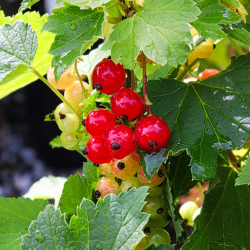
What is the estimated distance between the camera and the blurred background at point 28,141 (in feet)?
9.63

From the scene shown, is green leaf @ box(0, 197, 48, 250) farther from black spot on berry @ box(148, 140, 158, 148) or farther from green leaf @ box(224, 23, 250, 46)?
green leaf @ box(224, 23, 250, 46)

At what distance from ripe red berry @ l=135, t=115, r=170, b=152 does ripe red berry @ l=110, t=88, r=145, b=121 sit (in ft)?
0.06

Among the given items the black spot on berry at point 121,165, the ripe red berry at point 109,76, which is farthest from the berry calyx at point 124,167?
the ripe red berry at point 109,76

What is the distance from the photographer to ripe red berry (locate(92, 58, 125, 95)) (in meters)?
0.62

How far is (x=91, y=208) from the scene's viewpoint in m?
0.58

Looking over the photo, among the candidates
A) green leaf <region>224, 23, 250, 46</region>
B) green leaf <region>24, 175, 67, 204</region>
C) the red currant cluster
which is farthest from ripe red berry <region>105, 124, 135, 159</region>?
green leaf <region>24, 175, 67, 204</region>

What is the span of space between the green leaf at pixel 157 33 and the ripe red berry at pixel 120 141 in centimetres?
9

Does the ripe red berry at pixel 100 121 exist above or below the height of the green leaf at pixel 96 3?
below

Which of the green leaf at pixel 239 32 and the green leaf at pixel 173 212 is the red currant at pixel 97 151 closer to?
the green leaf at pixel 173 212

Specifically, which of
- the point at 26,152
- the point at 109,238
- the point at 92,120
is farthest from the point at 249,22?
the point at 26,152

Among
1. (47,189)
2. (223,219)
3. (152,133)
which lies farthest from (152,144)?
(47,189)

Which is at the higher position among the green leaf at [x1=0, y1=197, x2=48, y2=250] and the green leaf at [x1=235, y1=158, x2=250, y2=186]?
the green leaf at [x1=0, y1=197, x2=48, y2=250]

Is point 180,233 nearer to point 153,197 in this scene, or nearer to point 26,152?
point 153,197

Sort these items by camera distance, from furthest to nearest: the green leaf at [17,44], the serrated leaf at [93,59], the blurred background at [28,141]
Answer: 1. the blurred background at [28,141]
2. the serrated leaf at [93,59]
3. the green leaf at [17,44]
